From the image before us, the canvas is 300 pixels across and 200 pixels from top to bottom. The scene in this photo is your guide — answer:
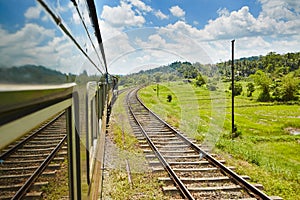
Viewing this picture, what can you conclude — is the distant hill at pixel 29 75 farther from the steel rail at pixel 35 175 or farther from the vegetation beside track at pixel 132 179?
the vegetation beside track at pixel 132 179

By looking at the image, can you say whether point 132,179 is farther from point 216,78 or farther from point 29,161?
point 216,78

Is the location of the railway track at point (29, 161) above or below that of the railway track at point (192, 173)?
above

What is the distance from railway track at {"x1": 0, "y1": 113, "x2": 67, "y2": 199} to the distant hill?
7.1 inches

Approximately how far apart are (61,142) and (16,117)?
0.79 metres

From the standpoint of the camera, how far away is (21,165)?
0.91 meters

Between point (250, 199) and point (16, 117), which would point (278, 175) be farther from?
point (16, 117)

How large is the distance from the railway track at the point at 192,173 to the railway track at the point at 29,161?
4.15 metres

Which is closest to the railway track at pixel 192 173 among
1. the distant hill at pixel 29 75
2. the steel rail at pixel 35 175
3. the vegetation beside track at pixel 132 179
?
the vegetation beside track at pixel 132 179

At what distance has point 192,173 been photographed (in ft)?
21.6

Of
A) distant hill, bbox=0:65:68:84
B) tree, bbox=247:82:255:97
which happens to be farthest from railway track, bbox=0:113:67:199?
tree, bbox=247:82:255:97

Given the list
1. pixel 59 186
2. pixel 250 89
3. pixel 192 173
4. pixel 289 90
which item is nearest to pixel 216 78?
pixel 192 173

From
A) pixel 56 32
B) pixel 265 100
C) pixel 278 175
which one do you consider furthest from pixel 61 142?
pixel 265 100

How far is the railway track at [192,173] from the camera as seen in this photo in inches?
213

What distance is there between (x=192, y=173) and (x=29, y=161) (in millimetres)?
5905
